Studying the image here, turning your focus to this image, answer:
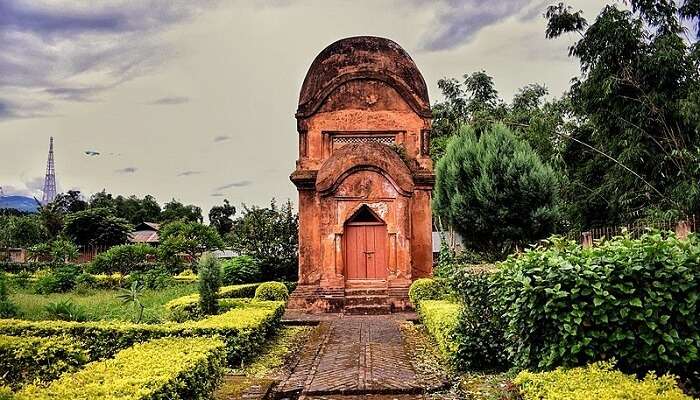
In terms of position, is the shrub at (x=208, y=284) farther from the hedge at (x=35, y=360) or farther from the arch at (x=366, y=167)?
the arch at (x=366, y=167)

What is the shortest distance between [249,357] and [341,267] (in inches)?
325

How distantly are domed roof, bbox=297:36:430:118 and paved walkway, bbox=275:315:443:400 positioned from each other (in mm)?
8373

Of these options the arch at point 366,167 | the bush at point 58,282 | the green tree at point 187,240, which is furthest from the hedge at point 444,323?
the green tree at point 187,240

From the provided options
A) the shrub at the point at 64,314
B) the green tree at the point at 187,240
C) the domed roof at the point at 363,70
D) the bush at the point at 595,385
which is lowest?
the bush at the point at 595,385

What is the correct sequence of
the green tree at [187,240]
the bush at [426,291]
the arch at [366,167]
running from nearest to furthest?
the bush at [426,291] < the arch at [366,167] < the green tree at [187,240]

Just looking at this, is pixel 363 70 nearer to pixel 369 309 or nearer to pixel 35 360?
pixel 369 309

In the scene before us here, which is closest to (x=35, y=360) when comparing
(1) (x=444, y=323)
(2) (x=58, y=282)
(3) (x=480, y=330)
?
(3) (x=480, y=330)

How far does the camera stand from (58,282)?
24.1 meters

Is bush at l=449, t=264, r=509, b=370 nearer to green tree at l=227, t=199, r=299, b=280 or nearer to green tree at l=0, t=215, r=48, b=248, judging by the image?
green tree at l=227, t=199, r=299, b=280

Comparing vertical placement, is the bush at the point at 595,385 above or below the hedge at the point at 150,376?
below

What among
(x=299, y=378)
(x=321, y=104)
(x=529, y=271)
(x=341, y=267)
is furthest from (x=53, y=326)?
(x=321, y=104)

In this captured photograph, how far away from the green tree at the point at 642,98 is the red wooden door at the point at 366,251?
9139 mm

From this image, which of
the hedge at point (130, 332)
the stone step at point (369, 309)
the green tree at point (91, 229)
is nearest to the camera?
the hedge at point (130, 332)

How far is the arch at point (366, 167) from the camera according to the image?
18641 mm
